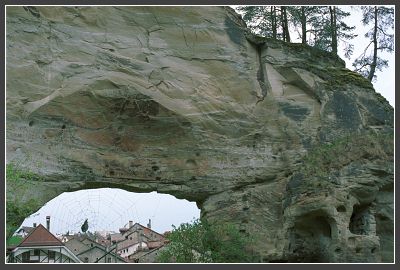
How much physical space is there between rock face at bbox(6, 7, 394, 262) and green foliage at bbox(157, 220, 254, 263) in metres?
1.14

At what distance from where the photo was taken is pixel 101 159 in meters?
19.2

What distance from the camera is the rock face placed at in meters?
18.3

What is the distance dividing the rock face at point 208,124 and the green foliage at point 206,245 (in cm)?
114

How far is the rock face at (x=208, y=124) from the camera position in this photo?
60.2 feet

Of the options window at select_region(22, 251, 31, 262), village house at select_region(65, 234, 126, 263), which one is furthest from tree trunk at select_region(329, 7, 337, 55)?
window at select_region(22, 251, 31, 262)

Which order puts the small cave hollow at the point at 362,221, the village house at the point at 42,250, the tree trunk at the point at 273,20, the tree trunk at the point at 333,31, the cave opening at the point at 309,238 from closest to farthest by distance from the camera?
the cave opening at the point at 309,238, the small cave hollow at the point at 362,221, the tree trunk at the point at 333,31, the tree trunk at the point at 273,20, the village house at the point at 42,250

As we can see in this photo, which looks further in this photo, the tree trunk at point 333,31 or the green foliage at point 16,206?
the tree trunk at point 333,31

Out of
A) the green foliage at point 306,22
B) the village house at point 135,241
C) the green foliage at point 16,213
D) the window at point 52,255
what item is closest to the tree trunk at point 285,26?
the green foliage at point 306,22

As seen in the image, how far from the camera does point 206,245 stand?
17.6m

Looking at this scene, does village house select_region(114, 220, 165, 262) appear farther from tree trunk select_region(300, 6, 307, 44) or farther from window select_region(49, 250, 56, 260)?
tree trunk select_region(300, 6, 307, 44)

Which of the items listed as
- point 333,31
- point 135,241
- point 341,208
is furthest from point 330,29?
point 135,241

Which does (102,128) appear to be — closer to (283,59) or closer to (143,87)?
(143,87)

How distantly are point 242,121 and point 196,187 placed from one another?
3017 mm

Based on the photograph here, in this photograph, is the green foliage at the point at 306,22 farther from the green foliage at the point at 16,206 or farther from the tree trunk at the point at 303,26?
the green foliage at the point at 16,206
